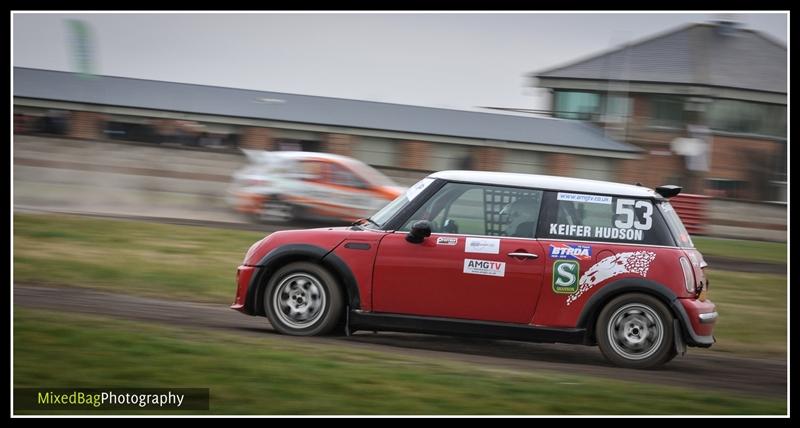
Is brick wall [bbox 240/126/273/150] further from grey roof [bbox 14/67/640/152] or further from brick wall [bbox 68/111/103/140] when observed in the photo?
brick wall [bbox 68/111/103/140]

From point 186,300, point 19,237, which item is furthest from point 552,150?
point 186,300

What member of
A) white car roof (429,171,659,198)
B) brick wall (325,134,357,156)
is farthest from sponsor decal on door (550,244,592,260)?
brick wall (325,134,357,156)

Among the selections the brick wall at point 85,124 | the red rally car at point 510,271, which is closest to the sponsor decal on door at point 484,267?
the red rally car at point 510,271

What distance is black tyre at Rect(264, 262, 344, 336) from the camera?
347 inches

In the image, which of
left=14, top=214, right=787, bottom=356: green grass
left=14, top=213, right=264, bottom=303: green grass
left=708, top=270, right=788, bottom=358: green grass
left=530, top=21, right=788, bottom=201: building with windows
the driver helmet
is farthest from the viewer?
left=530, top=21, right=788, bottom=201: building with windows

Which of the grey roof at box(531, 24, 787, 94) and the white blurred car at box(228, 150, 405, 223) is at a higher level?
the grey roof at box(531, 24, 787, 94)

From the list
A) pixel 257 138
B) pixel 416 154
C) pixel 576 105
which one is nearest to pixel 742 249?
pixel 416 154

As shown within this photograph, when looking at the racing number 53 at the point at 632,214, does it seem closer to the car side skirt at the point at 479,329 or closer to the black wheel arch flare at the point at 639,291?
the black wheel arch flare at the point at 639,291

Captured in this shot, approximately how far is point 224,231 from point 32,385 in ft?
41.2

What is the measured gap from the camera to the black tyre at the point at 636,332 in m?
8.57

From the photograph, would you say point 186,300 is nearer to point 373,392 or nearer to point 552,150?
point 373,392

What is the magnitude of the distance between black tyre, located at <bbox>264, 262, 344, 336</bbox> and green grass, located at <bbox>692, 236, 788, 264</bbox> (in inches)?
561

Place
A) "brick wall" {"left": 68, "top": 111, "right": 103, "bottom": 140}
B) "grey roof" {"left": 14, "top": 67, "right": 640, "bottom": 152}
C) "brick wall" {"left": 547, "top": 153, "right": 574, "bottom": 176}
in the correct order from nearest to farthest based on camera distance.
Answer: "brick wall" {"left": 68, "top": 111, "right": 103, "bottom": 140} < "grey roof" {"left": 14, "top": 67, "right": 640, "bottom": 152} < "brick wall" {"left": 547, "top": 153, "right": 574, "bottom": 176}
